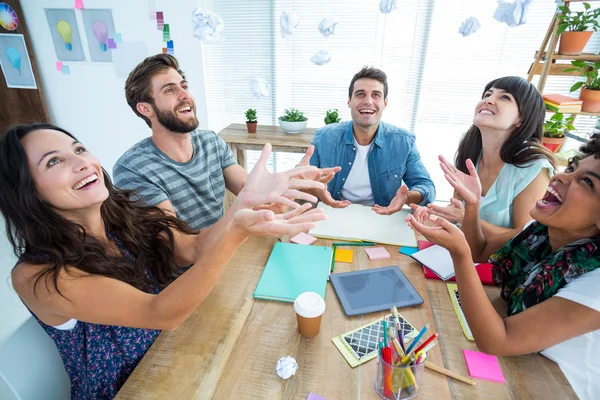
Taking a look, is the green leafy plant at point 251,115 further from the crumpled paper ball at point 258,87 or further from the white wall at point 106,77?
the white wall at point 106,77

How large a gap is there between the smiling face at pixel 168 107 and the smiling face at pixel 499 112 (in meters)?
1.39

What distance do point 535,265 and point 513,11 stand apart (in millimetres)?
2008

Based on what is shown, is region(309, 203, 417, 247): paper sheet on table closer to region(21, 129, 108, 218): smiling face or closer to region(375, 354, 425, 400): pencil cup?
region(375, 354, 425, 400): pencil cup

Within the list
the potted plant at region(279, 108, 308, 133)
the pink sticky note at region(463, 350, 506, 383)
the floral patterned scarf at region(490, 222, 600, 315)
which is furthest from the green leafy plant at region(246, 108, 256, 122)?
the pink sticky note at region(463, 350, 506, 383)

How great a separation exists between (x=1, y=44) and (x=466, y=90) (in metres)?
4.46

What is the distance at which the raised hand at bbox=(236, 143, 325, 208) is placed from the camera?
107 centimetres

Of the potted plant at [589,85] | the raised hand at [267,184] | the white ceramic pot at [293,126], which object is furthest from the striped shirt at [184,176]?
the potted plant at [589,85]

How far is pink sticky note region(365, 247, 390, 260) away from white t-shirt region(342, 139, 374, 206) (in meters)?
0.83

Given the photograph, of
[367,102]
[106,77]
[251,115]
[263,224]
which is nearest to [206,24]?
[251,115]

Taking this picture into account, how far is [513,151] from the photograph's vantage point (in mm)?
1581

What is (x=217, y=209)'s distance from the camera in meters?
1.84

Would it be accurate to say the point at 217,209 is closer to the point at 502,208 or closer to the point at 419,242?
the point at 419,242

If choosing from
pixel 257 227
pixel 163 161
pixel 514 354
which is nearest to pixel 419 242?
pixel 514 354

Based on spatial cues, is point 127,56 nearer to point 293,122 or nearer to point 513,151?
point 293,122
